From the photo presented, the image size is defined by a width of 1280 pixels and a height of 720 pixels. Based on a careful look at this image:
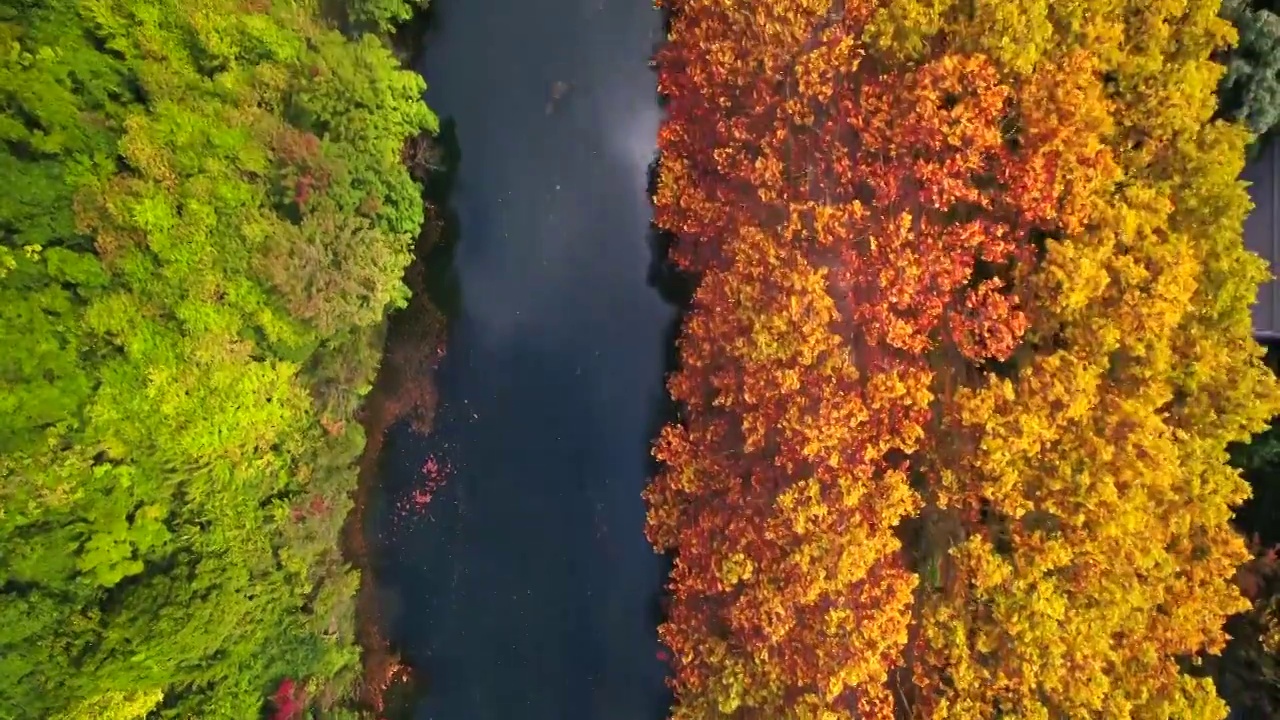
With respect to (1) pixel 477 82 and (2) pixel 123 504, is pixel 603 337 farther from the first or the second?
(2) pixel 123 504

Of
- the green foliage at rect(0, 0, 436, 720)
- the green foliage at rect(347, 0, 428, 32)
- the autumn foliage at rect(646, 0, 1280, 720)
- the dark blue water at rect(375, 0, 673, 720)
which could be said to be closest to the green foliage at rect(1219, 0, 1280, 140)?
the autumn foliage at rect(646, 0, 1280, 720)

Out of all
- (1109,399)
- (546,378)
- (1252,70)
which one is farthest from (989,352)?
(546,378)

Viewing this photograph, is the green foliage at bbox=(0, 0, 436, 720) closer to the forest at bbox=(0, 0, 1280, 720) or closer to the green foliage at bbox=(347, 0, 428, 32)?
the forest at bbox=(0, 0, 1280, 720)

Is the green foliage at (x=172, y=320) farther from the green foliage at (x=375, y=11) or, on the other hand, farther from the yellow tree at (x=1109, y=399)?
the yellow tree at (x=1109, y=399)

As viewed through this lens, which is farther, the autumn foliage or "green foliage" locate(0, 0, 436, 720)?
the autumn foliage

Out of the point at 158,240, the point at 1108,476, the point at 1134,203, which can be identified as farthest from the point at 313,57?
the point at 1108,476
